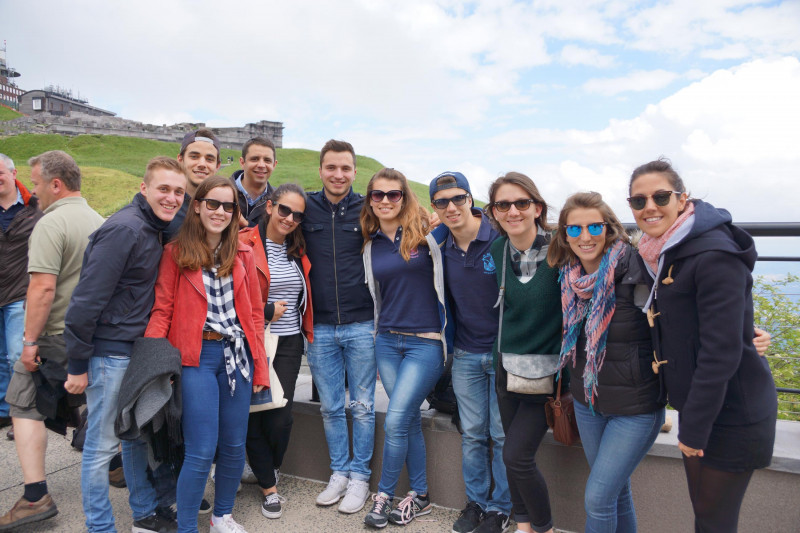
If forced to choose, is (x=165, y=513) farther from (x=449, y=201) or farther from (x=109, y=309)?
(x=449, y=201)

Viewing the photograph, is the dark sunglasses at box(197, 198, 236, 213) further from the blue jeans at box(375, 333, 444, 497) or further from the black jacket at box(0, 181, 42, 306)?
the black jacket at box(0, 181, 42, 306)

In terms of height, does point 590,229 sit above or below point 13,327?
above

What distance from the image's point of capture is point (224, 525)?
3094mm

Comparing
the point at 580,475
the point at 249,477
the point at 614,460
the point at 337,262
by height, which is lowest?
the point at 249,477

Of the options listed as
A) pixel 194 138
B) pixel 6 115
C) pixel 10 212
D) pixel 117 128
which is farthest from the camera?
pixel 6 115

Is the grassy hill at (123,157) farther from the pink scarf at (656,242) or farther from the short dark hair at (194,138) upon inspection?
the pink scarf at (656,242)

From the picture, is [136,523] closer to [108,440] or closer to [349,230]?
[108,440]

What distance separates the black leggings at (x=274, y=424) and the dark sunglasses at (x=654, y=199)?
2.24m

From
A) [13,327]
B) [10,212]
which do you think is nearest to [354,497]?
[13,327]

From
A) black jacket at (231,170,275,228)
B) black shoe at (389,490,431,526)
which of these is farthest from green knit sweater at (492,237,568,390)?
black jacket at (231,170,275,228)

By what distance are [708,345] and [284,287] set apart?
2447 millimetres

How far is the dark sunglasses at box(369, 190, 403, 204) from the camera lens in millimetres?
3320

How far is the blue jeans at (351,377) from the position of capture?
3.49 m

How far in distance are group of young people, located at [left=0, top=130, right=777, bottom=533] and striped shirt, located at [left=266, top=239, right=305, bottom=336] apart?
1 cm
